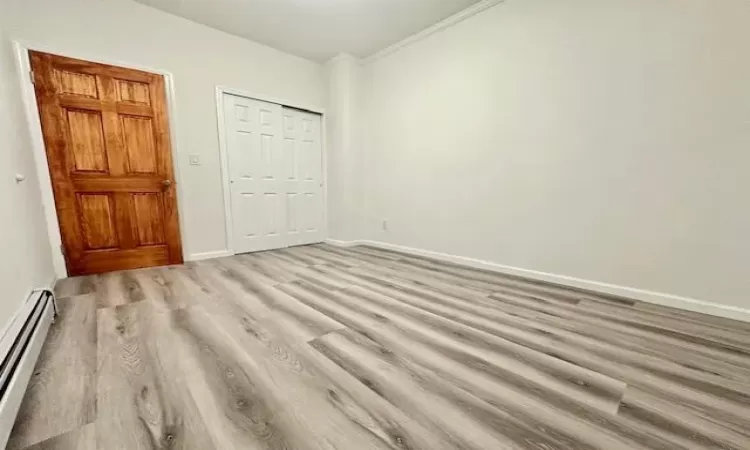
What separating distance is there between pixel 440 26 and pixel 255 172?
9.31 feet

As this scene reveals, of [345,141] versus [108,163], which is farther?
[345,141]

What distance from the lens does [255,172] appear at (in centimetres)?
379

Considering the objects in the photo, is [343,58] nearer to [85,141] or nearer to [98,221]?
[85,141]

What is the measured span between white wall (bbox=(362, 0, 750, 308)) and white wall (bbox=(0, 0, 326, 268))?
6.55 ft

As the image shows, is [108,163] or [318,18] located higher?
[318,18]

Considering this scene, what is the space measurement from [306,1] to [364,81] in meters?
1.47

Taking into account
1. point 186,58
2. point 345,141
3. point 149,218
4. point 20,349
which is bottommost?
point 20,349

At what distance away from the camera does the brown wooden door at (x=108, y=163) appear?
8.45 feet

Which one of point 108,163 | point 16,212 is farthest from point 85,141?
point 16,212

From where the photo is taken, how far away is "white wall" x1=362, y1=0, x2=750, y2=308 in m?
1.84

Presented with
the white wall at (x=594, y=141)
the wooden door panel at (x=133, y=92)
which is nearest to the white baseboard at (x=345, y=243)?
the white wall at (x=594, y=141)

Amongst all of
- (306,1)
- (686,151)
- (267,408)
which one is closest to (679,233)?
(686,151)

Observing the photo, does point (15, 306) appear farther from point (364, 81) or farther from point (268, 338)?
point (364, 81)

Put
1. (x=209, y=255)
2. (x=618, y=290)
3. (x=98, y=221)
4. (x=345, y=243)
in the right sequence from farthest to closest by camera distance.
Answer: (x=345, y=243), (x=209, y=255), (x=98, y=221), (x=618, y=290)
